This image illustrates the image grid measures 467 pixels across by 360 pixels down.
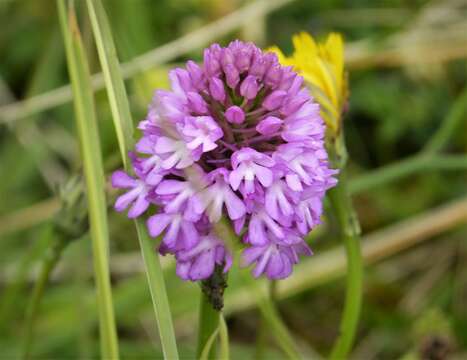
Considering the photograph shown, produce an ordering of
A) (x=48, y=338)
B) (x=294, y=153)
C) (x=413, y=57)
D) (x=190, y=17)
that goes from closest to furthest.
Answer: (x=294, y=153), (x=48, y=338), (x=413, y=57), (x=190, y=17)

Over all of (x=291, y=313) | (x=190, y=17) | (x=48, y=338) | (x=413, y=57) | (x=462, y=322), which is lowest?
(x=462, y=322)

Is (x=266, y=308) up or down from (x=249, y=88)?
down

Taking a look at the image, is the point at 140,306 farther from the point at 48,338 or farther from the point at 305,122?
the point at 305,122

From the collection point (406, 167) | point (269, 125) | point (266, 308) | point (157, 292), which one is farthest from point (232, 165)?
point (406, 167)

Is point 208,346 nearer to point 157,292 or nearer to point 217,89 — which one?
point 157,292

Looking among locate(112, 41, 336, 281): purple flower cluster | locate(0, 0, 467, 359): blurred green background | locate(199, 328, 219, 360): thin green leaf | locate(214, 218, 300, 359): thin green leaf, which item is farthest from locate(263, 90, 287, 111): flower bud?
locate(0, 0, 467, 359): blurred green background

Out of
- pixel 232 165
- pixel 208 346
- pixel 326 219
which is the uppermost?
pixel 326 219

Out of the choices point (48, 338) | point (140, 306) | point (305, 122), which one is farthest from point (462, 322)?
point (305, 122)
